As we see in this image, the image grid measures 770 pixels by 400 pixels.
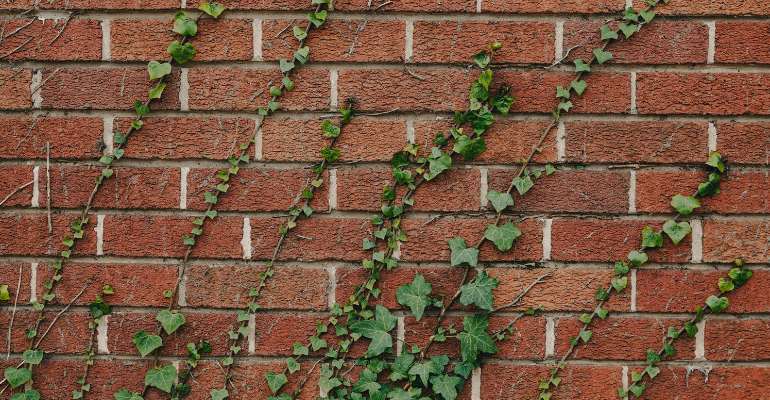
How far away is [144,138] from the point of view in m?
1.52

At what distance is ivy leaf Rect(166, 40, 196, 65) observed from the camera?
58.8 inches

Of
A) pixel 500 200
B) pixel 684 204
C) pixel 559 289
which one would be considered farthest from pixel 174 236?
pixel 684 204

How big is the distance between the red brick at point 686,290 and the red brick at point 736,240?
0.13ft

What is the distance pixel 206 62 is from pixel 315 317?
687 mm

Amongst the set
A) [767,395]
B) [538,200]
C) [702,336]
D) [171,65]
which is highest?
[171,65]

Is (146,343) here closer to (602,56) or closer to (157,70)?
(157,70)

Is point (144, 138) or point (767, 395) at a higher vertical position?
point (144, 138)

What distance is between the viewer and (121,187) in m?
1.52

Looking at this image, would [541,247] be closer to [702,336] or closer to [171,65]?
[702,336]

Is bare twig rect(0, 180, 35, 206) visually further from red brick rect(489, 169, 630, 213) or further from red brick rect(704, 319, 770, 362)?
red brick rect(704, 319, 770, 362)

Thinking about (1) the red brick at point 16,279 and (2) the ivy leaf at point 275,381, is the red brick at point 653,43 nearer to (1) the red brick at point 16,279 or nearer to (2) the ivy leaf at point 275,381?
(2) the ivy leaf at point 275,381

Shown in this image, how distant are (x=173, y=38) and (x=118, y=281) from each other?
2.02 ft

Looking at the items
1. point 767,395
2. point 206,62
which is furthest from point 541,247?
point 206,62

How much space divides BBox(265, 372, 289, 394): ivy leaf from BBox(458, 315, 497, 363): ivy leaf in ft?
1.46
